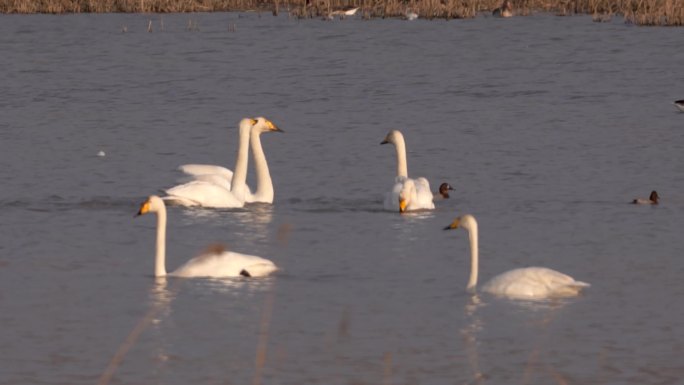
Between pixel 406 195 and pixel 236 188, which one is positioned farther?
pixel 236 188

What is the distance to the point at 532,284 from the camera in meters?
12.8

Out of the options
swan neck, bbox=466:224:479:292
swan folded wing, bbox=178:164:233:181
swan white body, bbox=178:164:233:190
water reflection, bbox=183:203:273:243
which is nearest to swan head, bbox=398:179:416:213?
water reflection, bbox=183:203:273:243

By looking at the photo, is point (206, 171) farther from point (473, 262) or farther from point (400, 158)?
point (473, 262)

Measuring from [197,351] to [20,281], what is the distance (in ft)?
9.46

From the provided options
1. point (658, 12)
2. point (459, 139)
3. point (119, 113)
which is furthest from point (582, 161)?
point (658, 12)

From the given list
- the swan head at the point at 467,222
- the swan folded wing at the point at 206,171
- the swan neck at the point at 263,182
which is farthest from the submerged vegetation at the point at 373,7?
the swan head at the point at 467,222

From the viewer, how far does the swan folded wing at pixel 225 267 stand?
1365 centimetres

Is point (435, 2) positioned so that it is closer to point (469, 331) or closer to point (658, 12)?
point (658, 12)

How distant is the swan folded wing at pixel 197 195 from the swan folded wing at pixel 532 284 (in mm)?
5212

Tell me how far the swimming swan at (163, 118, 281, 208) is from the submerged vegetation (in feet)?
76.2

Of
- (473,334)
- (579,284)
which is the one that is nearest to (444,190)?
(579,284)

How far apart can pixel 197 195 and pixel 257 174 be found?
4.04 ft

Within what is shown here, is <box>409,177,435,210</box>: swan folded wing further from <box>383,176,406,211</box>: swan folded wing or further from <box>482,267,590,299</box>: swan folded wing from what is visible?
<box>482,267,590,299</box>: swan folded wing

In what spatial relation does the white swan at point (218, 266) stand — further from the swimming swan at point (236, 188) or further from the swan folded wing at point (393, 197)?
the swan folded wing at point (393, 197)
